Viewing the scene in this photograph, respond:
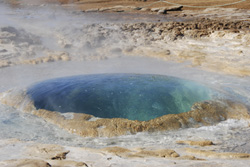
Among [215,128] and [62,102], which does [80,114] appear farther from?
[215,128]

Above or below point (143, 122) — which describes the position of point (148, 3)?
above

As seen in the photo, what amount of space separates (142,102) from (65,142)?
1.24 metres

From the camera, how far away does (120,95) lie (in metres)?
3.65

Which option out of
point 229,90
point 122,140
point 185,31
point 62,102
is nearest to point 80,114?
point 62,102

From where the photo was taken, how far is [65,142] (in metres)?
2.64

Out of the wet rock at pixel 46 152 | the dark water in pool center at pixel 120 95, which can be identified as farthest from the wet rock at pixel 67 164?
the dark water in pool center at pixel 120 95

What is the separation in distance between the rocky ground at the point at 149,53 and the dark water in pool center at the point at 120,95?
35cm

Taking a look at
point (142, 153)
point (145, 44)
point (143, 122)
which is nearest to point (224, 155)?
point (142, 153)

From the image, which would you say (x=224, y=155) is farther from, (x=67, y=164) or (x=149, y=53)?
(x=149, y=53)

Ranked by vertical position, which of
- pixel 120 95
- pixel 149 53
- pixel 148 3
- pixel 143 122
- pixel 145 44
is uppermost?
pixel 148 3

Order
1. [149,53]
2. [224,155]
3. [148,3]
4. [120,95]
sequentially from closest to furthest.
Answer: [224,155]
[120,95]
[149,53]
[148,3]

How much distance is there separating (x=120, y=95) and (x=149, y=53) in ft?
7.99

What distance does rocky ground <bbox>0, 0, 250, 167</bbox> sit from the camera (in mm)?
2031

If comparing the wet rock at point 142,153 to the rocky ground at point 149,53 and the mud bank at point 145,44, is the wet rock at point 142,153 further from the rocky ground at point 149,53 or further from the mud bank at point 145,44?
the mud bank at point 145,44
